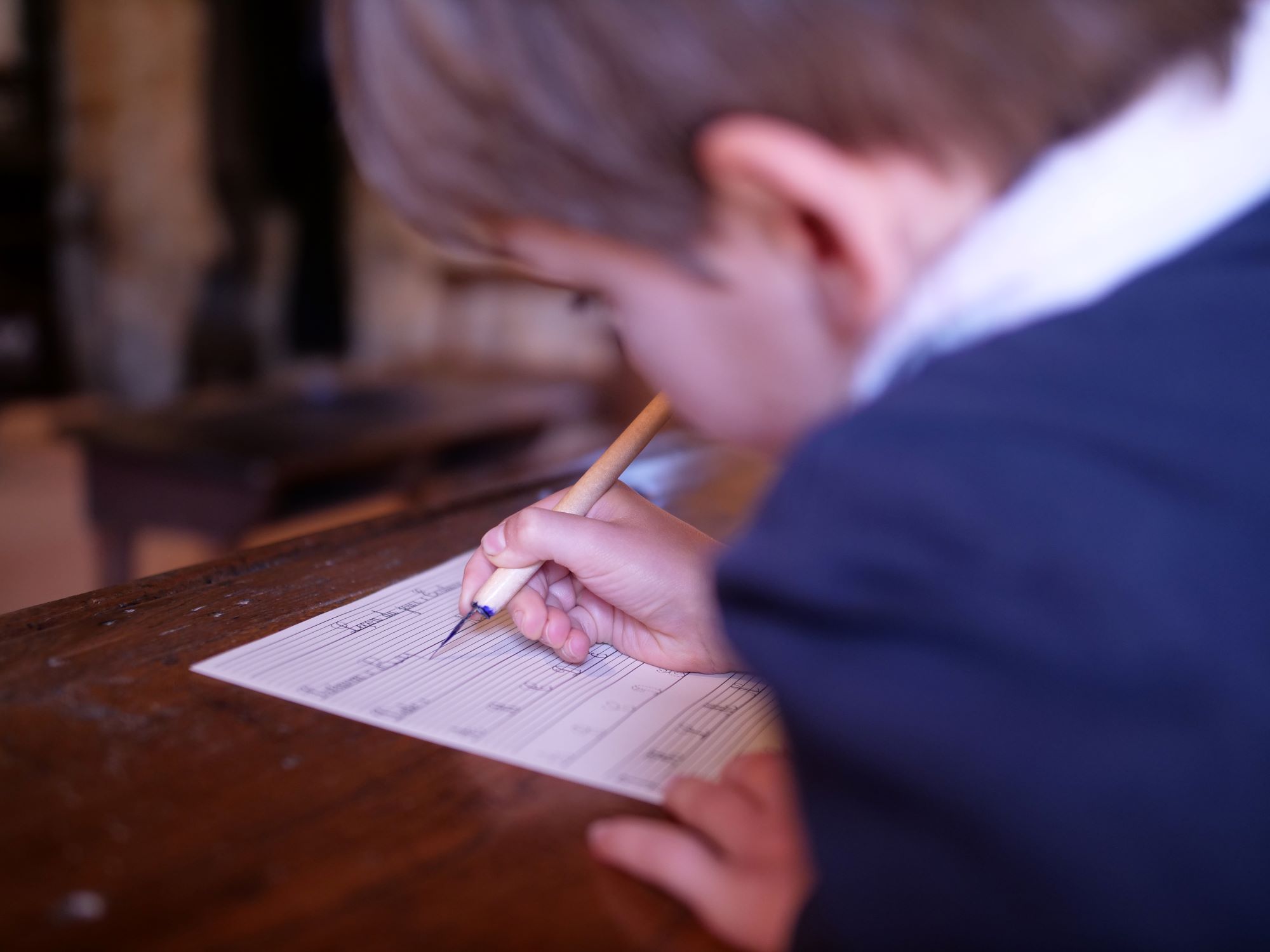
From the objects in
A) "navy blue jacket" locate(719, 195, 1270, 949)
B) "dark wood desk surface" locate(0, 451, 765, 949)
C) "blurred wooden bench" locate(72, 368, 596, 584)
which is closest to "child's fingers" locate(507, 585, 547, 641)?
"dark wood desk surface" locate(0, 451, 765, 949)

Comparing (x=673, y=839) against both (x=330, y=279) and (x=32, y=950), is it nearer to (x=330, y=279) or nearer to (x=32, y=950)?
(x=32, y=950)

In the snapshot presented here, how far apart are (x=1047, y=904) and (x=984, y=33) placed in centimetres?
25

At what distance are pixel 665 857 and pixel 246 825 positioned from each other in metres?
0.15

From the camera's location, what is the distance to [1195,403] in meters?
0.32

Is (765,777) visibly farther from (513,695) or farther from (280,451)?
(280,451)

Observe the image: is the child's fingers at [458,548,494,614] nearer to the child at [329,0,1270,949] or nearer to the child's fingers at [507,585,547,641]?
the child's fingers at [507,585,547,641]

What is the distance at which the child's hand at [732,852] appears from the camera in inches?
13.1

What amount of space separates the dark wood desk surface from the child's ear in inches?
8.3

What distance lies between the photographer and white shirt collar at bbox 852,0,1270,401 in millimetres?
319

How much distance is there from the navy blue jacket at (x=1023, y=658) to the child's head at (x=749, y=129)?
0.19 ft

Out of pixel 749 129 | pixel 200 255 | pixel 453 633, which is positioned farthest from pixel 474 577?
pixel 200 255

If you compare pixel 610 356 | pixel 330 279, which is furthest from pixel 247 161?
pixel 610 356

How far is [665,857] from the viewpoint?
35 centimetres

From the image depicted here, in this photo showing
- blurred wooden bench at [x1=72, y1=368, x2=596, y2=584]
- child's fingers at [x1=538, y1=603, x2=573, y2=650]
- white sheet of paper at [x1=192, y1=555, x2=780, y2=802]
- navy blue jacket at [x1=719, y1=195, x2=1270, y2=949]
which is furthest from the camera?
blurred wooden bench at [x1=72, y1=368, x2=596, y2=584]
